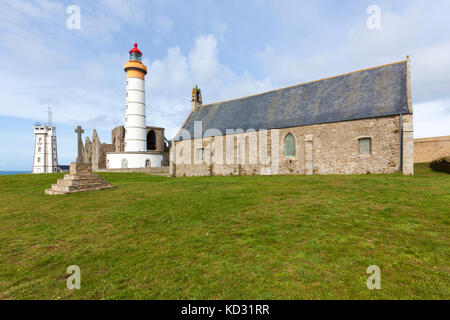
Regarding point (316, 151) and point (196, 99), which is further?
point (196, 99)

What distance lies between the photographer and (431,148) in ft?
73.0

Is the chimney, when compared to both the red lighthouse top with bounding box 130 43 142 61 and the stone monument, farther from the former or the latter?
the stone monument

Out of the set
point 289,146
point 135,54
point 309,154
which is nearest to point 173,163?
point 289,146

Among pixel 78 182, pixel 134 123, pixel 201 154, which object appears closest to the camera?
pixel 78 182

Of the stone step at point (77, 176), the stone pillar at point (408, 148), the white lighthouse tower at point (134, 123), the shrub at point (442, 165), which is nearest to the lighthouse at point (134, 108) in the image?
the white lighthouse tower at point (134, 123)

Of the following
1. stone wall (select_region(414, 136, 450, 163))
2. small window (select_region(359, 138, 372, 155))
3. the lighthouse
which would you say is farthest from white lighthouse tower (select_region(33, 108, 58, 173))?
stone wall (select_region(414, 136, 450, 163))

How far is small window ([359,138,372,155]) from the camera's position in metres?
16.8

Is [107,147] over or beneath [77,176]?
over

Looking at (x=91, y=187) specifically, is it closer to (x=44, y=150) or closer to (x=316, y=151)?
(x=316, y=151)

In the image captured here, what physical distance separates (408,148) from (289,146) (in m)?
8.81

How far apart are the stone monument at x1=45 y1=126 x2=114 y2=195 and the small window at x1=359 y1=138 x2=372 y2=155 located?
1949 centimetres

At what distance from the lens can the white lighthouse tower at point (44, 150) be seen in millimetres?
48925

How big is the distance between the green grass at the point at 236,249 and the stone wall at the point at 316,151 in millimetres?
9412
